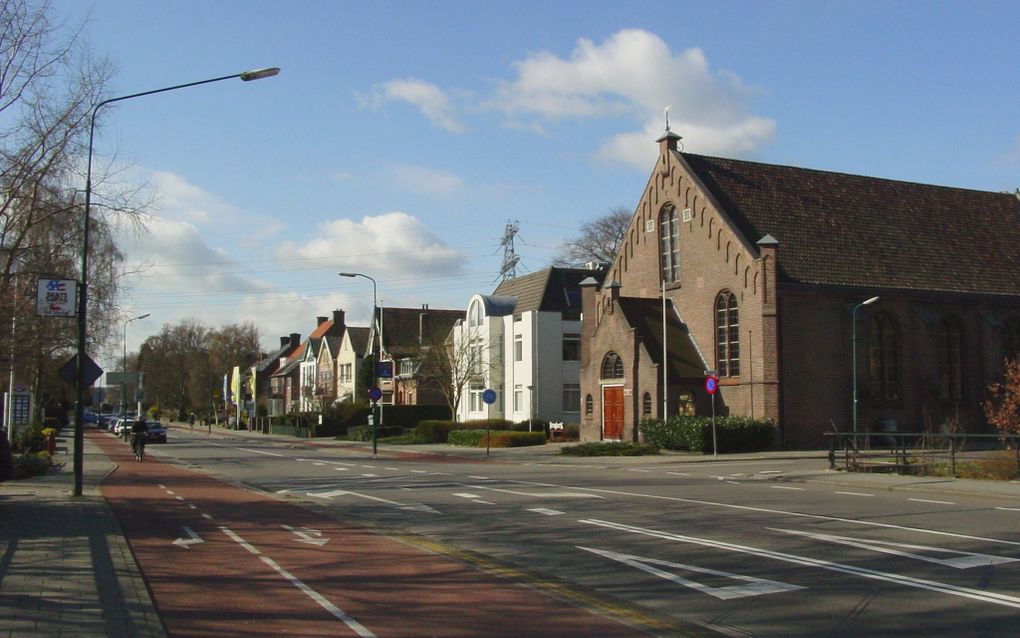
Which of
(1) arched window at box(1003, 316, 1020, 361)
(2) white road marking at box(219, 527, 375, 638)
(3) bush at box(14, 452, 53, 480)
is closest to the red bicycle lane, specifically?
(2) white road marking at box(219, 527, 375, 638)

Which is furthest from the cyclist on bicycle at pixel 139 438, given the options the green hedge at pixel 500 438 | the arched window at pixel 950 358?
the arched window at pixel 950 358

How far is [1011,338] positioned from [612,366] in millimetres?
19275

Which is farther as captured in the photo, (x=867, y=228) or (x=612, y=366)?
(x=867, y=228)

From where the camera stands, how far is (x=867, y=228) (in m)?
45.2

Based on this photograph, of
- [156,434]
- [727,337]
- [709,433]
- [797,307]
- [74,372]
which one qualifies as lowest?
[156,434]

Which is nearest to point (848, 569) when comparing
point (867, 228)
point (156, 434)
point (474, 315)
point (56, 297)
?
point (56, 297)

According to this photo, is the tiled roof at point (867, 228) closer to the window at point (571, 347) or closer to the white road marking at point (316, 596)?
the window at point (571, 347)

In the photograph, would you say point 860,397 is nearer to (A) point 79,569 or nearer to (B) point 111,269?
(B) point 111,269

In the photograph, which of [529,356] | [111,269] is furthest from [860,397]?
[111,269]

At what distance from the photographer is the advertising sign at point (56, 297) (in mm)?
19344

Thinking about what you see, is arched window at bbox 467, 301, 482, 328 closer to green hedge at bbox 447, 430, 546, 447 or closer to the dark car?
green hedge at bbox 447, 430, 546, 447

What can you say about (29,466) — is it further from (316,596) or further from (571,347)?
(571,347)

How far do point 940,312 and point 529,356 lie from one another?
2190 centimetres

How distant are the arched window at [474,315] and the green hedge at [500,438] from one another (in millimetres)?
13486
